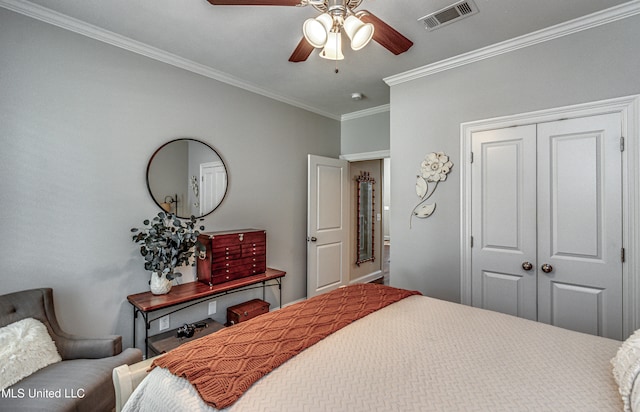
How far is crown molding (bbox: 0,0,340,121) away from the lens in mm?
1970

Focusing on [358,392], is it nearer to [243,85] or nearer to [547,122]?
[547,122]

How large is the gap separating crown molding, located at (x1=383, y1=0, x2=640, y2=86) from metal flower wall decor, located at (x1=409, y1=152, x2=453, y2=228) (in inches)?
31.4

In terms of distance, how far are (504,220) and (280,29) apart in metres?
2.32

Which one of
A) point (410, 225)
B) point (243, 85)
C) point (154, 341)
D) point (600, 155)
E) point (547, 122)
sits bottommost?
point (154, 341)

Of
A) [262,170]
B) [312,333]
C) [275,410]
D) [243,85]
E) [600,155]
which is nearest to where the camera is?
[275,410]

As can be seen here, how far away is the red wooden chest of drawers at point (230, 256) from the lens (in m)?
2.64

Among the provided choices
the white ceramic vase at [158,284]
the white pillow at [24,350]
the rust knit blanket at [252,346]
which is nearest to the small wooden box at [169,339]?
the white ceramic vase at [158,284]

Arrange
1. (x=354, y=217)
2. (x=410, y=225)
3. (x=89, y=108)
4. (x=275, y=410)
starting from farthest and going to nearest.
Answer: (x=354, y=217) → (x=410, y=225) → (x=89, y=108) → (x=275, y=410)

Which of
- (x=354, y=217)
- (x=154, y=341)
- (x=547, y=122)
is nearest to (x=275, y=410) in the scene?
(x=154, y=341)

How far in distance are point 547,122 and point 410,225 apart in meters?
1.36

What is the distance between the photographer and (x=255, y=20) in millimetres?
2111

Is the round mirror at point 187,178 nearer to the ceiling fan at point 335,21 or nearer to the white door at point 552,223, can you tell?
the ceiling fan at point 335,21

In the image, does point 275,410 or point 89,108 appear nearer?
point 275,410

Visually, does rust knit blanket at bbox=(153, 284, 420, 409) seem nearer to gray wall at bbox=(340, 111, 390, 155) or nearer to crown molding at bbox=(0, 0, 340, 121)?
crown molding at bbox=(0, 0, 340, 121)
